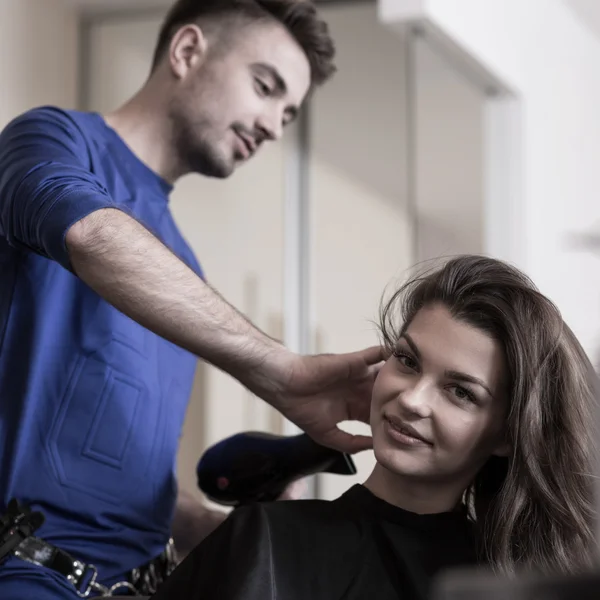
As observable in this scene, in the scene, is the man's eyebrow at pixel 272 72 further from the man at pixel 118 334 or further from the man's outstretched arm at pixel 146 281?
the man's outstretched arm at pixel 146 281

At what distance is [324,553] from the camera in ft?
5.54

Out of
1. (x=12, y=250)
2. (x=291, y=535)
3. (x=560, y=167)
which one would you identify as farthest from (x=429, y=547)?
(x=560, y=167)

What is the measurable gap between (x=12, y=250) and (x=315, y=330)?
252 cm

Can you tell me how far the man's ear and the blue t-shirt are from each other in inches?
13.8

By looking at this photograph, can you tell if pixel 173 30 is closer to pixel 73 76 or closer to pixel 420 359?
pixel 420 359

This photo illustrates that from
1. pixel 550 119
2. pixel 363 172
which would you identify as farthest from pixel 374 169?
pixel 550 119

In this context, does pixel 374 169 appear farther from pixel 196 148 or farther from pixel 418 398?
pixel 418 398

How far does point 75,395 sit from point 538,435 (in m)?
0.80

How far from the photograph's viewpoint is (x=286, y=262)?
4.48 meters

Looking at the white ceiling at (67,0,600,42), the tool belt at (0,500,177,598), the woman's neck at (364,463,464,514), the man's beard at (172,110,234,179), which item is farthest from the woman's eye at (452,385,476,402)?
the white ceiling at (67,0,600,42)

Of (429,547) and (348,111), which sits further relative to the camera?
(348,111)

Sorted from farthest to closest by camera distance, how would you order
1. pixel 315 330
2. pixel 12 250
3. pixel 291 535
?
pixel 315 330 → pixel 12 250 → pixel 291 535

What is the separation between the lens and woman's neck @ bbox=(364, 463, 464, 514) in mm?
1742

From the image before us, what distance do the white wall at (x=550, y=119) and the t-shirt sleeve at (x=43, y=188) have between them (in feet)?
6.27
